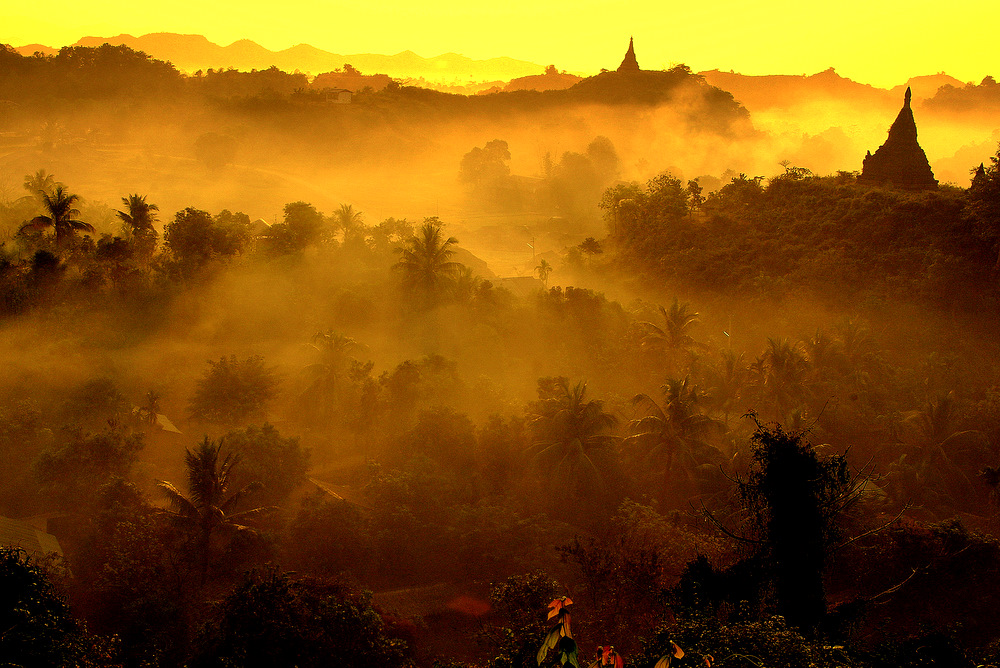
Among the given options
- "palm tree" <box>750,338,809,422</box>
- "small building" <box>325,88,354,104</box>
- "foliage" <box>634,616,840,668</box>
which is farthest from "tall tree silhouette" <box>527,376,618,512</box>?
"small building" <box>325,88,354,104</box>

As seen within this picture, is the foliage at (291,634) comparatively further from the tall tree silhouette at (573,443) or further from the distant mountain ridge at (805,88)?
the distant mountain ridge at (805,88)

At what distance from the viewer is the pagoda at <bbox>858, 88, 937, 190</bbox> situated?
38469 mm

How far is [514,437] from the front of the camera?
24250 mm

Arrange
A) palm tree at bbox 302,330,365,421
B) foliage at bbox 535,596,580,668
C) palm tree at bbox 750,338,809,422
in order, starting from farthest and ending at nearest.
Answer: palm tree at bbox 750,338,809,422, palm tree at bbox 302,330,365,421, foliage at bbox 535,596,580,668

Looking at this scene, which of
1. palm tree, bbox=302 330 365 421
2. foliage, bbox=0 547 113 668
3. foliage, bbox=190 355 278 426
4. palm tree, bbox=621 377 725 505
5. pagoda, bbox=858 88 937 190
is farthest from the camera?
pagoda, bbox=858 88 937 190

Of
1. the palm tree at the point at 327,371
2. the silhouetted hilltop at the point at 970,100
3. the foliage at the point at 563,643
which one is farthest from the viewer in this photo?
the silhouetted hilltop at the point at 970,100

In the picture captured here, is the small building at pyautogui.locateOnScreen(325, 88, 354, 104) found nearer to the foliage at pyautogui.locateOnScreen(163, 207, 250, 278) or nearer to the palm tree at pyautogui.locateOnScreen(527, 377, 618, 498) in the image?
the foliage at pyautogui.locateOnScreen(163, 207, 250, 278)

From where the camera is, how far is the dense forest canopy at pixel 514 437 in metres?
12.9

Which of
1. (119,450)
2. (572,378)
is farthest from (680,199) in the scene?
(119,450)

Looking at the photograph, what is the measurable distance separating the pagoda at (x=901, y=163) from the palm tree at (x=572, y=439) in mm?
24377

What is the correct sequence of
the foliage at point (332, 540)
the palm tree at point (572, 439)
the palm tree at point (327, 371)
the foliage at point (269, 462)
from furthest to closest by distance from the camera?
the palm tree at point (327, 371), the palm tree at point (572, 439), the foliage at point (269, 462), the foliage at point (332, 540)

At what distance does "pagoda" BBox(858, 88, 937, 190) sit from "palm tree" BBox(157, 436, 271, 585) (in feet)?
112

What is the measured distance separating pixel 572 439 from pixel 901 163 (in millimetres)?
26908

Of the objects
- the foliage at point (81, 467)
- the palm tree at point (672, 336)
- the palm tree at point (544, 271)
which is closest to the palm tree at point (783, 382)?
the palm tree at point (672, 336)
